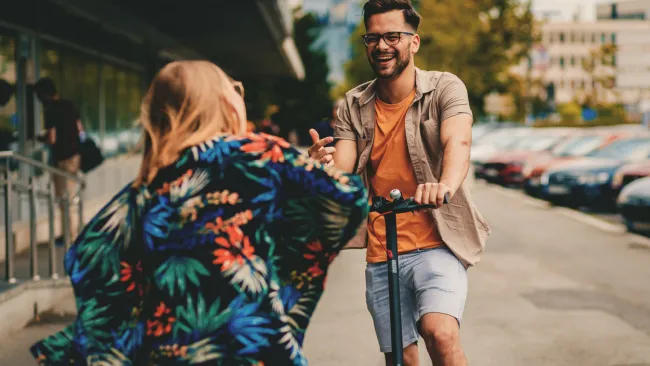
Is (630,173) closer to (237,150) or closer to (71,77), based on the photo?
(71,77)

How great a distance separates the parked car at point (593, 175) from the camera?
17.8 m

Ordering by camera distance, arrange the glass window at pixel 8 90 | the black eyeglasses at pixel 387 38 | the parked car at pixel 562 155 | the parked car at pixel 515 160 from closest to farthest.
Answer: the black eyeglasses at pixel 387 38, the glass window at pixel 8 90, the parked car at pixel 562 155, the parked car at pixel 515 160

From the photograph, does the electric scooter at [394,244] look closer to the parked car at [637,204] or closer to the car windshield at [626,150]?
the parked car at [637,204]

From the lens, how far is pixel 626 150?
61.2ft

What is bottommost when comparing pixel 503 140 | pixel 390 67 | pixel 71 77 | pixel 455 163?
pixel 455 163

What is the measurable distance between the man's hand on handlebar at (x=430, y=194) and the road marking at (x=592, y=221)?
38.9 feet

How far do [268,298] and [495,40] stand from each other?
161 feet

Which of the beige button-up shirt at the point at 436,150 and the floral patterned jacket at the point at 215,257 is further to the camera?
the beige button-up shirt at the point at 436,150

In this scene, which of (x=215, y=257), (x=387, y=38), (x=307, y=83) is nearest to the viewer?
(x=215, y=257)

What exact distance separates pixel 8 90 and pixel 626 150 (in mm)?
11498

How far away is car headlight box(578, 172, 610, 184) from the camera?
58.2 feet

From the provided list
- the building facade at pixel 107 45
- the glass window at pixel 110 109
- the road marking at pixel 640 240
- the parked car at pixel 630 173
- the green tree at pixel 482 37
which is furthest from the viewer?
the green tree at pixel 482 37

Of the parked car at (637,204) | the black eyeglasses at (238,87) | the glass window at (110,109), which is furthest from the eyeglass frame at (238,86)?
the glass window at (110,109)

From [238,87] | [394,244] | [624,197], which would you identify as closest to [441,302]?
[394,244]
